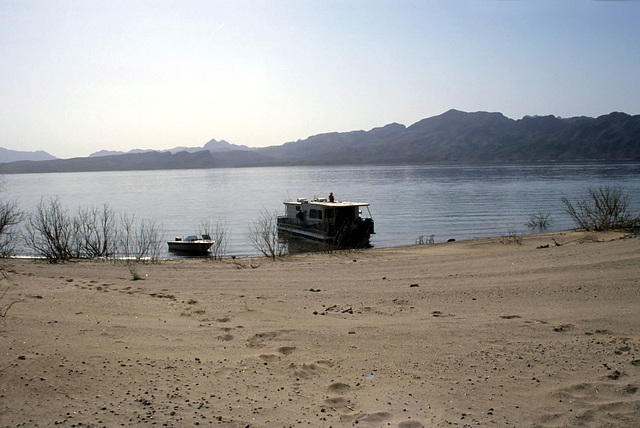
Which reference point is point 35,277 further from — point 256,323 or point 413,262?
point 413,262

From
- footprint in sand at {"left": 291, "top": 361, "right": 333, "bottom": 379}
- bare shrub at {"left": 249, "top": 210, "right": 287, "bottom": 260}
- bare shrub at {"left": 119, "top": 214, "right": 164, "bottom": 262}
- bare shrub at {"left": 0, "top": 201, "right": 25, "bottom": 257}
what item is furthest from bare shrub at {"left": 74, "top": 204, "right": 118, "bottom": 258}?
footprint in sand at {"left": 291, "top": 361, "right": 333, "bottom": 379}

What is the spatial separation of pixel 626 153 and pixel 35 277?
7085 inches

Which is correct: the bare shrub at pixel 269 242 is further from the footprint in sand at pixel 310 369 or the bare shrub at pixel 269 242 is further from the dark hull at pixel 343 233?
the footprint in sand at pixel 310 369

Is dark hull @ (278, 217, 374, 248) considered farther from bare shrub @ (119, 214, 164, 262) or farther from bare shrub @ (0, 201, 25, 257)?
bare shrub @ (0, 201, 25, 257)

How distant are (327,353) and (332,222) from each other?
2179 cm

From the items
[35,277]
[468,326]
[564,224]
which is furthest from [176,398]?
[564,224]

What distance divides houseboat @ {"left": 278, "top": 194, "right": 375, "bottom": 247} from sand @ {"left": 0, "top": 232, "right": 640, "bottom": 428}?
16605 mm

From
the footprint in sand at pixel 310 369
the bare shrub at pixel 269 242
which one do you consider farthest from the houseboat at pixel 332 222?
the footprint in sand at pixel 310 369

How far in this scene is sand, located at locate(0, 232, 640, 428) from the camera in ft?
14.6

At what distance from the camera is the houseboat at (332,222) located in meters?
27.3

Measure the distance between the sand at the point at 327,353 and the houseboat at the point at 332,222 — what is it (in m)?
16.6

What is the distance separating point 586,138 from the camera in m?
175

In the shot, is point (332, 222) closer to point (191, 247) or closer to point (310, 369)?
point (191, 247)

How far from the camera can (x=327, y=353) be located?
6.05m
